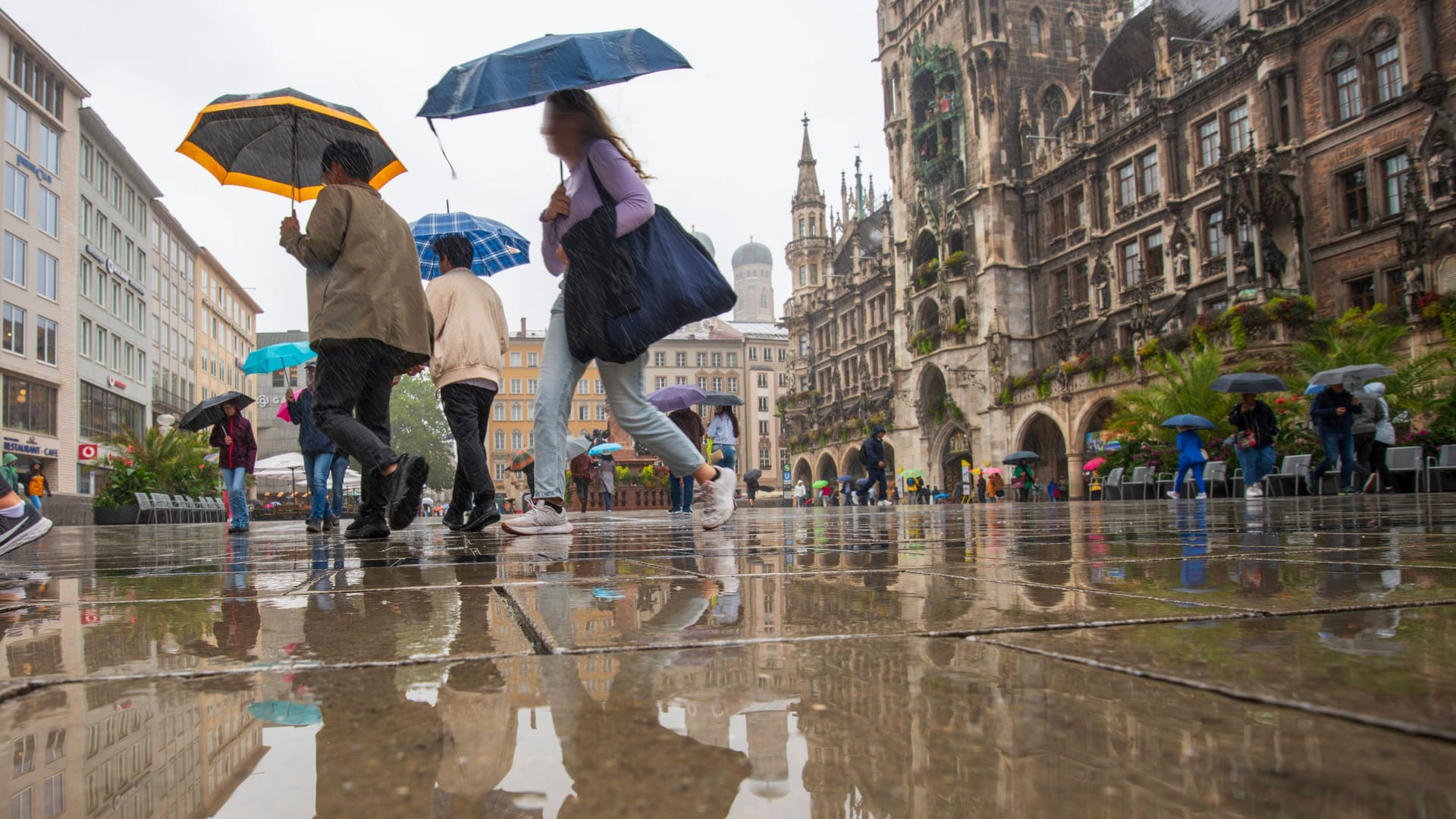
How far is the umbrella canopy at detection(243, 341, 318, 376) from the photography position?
33.4 ft

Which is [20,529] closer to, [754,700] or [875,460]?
[754,700]

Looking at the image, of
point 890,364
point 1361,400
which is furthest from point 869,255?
point 1361,400

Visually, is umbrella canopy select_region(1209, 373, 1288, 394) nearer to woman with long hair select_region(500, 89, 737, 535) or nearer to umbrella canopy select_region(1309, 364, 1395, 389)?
umbrella canopy select_region(1309, 364, 1395, 389)

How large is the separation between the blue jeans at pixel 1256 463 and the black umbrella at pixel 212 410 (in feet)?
40.9

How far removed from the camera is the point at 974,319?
38.7 meters

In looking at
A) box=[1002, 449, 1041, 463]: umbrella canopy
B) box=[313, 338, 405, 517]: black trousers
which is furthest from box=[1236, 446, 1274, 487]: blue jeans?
box=[1002, 449, 1041, 463]: umbrella canopy

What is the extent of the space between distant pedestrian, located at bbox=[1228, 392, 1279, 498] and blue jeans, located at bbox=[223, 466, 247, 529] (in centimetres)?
1228

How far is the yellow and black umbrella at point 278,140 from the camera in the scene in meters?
6.23

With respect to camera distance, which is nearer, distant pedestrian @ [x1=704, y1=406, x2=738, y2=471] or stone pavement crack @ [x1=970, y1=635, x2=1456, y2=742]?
stone pavement crack @ [x1=970, y1=635, x2=1456, y2=742]

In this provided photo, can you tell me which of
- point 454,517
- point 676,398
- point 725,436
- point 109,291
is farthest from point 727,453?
point 109,291

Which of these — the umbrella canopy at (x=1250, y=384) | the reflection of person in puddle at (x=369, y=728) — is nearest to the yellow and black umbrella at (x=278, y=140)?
the reflection of person in puddle at (x=369, y=728)

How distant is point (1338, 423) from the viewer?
41.5 ft

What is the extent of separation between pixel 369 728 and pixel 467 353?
16.8 feet

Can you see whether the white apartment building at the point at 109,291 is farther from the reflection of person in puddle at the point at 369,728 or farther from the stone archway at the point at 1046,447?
the reflection of person in puddle at the point at 369,728
